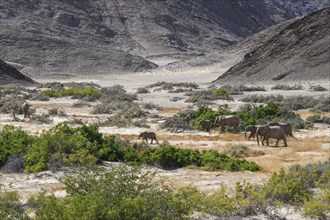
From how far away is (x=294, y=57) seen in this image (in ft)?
189

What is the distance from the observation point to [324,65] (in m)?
54.0

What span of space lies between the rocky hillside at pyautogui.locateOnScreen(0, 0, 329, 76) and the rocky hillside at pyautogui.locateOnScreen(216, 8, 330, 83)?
30127 millimetres

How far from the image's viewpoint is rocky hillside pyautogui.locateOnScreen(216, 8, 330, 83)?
54.2 m

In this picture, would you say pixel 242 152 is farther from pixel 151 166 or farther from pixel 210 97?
pixel 210 97

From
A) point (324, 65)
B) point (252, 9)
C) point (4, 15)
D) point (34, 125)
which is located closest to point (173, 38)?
point (4, 15)

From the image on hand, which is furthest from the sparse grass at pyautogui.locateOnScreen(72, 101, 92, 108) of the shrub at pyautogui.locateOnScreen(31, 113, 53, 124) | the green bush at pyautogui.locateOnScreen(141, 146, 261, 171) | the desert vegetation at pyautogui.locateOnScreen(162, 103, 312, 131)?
the green bush at pyautogui.locateOnScreen(141, 146, 261, 171)

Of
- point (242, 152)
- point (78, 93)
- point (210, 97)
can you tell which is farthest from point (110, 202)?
point (78, 93)

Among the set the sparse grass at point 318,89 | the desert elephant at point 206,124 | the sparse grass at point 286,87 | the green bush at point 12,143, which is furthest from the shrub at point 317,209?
the sparse grass at point 286,87

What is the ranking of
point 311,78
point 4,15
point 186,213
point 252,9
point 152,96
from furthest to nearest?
1. point 252,9
2. point 4,15
3. point 311,78
4. point 152,96
5. point 186,213

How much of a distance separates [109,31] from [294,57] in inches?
2543

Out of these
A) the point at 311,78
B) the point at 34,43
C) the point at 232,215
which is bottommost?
the point at 232,215

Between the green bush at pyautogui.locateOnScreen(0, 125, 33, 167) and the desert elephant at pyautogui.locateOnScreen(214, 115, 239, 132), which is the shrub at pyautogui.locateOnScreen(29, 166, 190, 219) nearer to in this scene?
the green bush at pyautogui.locateOnScreen(0, 125, 33, 167)

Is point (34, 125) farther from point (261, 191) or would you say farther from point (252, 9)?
point (252, 9)

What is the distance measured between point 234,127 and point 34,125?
31.2ft
